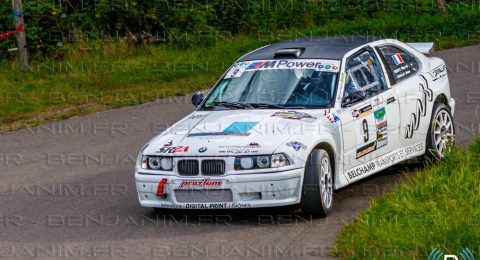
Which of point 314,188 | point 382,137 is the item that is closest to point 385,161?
point 382,137

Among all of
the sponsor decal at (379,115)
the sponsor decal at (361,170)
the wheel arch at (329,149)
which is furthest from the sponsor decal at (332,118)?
the sponsor decal at (379,115)

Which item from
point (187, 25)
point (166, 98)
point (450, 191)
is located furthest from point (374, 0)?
point (450, 191)

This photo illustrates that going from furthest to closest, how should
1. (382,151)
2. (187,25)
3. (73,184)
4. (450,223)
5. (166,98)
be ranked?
(187,25) → (166,98) → (73,184) → (382,151) → (450,223)

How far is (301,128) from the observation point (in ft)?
33.3

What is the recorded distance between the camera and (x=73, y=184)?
39.8 ft

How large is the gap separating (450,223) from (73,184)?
4.75 meters

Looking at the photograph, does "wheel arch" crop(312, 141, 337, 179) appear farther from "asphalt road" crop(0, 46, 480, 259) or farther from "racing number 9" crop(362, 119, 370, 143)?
"racing number 9" crop(362, 119, 370, 143)

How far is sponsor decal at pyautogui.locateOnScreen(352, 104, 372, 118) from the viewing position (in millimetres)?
10820

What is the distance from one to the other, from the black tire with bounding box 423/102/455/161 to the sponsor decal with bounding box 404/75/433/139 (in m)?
0.19

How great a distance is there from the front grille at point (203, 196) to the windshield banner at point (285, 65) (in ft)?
6.58

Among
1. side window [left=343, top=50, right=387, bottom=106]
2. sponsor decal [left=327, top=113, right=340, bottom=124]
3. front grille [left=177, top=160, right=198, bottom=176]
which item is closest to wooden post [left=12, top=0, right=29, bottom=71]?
side window [left=343, top=50, right=387, bottom=106]

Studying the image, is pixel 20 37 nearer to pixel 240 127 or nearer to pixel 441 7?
pixel 240 127

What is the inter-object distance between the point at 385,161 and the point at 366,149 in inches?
18.1

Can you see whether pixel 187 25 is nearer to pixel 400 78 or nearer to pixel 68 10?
pixel 68 10
